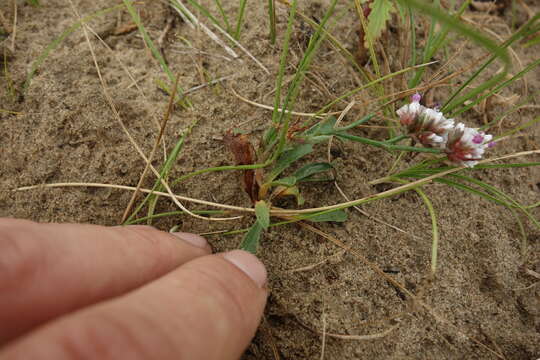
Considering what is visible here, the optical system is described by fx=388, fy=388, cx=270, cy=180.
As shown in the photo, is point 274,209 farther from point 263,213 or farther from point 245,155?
point 245,155

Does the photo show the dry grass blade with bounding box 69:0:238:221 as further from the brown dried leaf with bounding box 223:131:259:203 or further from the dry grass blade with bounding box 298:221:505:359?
the dry grass blade with bounding box 298:221:505:359

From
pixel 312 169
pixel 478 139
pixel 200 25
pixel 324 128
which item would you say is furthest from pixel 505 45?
pixel 200 25

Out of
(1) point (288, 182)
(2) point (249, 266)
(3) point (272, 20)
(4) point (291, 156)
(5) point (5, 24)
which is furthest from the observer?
(5) point (5, 24)

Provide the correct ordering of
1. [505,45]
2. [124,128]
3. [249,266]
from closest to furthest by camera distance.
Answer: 1. [249,266]
2. [505,45]
3. [124,128]

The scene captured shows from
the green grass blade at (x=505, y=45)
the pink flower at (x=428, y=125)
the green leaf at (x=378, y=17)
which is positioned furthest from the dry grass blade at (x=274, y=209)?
the green leaf at (x=378, y=17)

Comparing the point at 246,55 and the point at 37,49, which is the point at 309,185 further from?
the point at 37,49

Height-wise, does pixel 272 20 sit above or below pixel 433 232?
above

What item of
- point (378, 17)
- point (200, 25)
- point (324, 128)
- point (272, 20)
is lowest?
point (324, 128)

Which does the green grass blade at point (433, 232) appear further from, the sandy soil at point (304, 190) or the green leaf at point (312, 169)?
the green leaf at point (312, 169)
